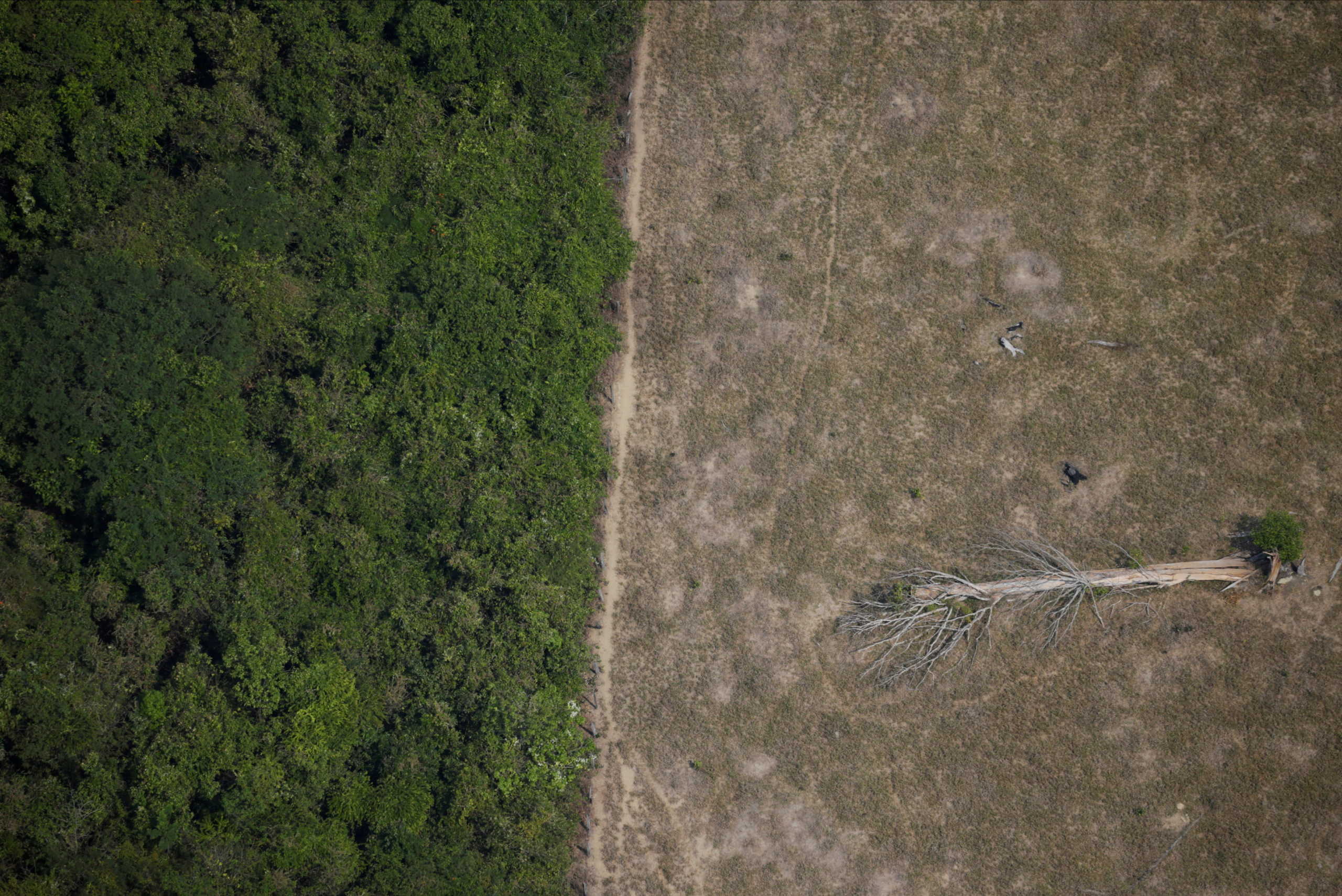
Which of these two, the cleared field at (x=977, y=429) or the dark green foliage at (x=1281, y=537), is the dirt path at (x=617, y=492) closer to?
the cleared field at (x=977, y=429)

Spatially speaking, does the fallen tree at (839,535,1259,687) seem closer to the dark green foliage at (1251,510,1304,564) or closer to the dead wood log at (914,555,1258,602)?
the dead wood log at (914,555,1258,602)

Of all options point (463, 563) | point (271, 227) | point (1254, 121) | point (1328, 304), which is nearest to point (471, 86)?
point (271, 227)

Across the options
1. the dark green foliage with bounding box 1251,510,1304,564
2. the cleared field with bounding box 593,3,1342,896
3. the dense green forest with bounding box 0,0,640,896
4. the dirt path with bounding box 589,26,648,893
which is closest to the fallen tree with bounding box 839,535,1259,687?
the cleared field with bounding box 593,3,1342,896

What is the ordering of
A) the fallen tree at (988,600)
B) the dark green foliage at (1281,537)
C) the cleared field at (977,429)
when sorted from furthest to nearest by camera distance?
the fallen tree at (988,600), the cleared field at (977,429), the dark green foliage at (1281,537)

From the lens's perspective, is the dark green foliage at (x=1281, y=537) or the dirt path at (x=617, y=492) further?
the dirt path at (x=617, y=492)

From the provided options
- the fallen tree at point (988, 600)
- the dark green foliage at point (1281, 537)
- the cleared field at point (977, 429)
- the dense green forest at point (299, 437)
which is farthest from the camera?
the fallen tree at point (988, 600)

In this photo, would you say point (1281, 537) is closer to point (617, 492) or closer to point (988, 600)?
point (988, 600)

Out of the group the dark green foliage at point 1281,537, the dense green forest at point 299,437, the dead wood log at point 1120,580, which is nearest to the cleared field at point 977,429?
the dead wood log at point 1120,580
